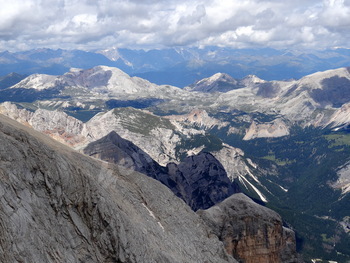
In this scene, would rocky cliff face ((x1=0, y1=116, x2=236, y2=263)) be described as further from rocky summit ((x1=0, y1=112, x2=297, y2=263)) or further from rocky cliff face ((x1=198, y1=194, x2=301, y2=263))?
rocky cliff face ((x1=198, y1=194, x2=301, y2=263))

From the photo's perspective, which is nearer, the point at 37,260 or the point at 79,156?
the point at 37,260

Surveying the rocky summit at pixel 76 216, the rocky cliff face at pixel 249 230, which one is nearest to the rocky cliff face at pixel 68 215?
the rocky summit at pixel 76 216

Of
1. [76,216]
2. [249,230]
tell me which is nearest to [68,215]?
[76,216]

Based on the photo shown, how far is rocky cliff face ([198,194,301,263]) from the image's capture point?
91438 millimetres

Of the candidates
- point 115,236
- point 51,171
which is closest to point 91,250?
point 115,236

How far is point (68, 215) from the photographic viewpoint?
5088 cm

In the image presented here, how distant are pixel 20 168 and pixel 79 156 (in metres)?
24.1

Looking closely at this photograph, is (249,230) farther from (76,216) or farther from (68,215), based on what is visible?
(68,215)

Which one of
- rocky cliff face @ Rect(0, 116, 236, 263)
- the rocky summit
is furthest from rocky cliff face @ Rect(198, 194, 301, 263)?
rocky cliff face @ Rect(0, 116, 236, 263)

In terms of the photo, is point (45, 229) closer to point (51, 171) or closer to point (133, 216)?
point (51, 171)

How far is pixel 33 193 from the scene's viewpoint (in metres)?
47.4

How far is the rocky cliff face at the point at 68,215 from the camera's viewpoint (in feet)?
140

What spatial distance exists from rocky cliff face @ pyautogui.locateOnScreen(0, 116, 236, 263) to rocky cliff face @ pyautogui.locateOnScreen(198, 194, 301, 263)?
18.1 m

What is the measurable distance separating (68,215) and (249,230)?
53.7m
